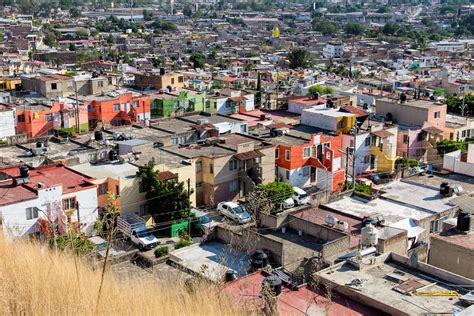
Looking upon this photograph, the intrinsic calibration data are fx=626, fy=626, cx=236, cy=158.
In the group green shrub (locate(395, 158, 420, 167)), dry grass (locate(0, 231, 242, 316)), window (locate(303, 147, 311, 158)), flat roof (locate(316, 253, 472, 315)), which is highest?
dry grass (locate(0, 231, 242, 316))

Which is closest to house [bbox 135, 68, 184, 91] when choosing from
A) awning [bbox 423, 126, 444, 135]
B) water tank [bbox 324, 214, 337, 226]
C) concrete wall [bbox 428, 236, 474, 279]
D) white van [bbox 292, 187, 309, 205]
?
awning [bbox 423, 126, 444, 135]

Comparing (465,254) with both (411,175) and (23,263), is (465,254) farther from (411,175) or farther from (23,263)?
(23,263)

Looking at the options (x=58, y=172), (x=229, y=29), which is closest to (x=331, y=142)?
(x=58, y=172)

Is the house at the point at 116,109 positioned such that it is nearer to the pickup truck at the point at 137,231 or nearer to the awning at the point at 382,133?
the awning at the point at 382,133

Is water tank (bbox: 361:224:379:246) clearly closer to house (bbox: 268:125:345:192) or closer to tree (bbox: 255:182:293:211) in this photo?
tree (bbox: 255:182:293:211)

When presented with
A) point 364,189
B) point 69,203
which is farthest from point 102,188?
point 364,189

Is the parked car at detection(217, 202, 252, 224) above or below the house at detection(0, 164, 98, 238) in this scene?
below
